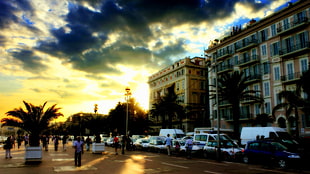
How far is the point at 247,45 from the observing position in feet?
147

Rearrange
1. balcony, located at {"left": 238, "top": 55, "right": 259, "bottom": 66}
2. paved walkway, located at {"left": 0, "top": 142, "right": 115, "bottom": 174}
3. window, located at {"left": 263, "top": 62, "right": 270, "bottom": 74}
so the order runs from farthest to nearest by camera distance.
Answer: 1. balcony, located at {"left": 238, "top": 55, "right": 259, "bottom": 66}
2. window, located at {"left": 263, "top": 62, "right": 270, "bottom": 74}
3. paved walkway, located at {"left": 0, "top": 142, "right": 115, "bottom": 174}

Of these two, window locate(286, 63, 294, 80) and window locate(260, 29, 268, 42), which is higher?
window locate(260, 29, 268, 42)

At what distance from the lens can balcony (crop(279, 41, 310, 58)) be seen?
35.2 m

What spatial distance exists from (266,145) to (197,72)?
48769 millimetres

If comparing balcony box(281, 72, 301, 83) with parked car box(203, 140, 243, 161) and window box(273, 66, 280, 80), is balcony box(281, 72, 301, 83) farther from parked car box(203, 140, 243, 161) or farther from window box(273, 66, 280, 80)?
parked car box(203, 140, 243, 161)

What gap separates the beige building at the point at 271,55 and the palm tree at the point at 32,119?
801 inches

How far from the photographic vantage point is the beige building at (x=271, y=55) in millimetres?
36125

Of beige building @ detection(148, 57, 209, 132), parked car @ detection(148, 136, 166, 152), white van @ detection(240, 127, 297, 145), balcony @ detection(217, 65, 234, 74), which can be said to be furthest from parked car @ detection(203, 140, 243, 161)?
beige building @ detection(148, 57, 209, 132)

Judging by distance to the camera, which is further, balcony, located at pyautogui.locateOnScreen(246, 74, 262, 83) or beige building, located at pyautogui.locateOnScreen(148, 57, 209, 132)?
beige building, located at pyautogui.locateOnScreen(148, 57, 209, 132)

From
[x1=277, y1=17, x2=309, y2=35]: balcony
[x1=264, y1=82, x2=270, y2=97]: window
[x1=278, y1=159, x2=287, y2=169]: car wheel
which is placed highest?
[x1=277, y1=17, x2=309, y2=35]: balcony

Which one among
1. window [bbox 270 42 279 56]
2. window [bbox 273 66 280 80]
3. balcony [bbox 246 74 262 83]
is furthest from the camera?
balcony [bbox 246 74 262 83]

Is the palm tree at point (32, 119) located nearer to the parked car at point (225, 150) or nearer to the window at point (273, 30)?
the parked car at point (225, 150)

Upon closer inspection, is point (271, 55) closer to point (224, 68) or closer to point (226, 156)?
point (224, 68)

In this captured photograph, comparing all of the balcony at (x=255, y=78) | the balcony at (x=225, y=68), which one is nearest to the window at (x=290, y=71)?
the balcony at (x=255, y=78)
